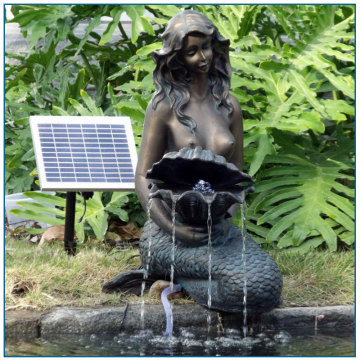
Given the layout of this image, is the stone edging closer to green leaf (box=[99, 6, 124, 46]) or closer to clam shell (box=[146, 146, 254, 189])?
clam shell (box=[146, 146, 254, 189])

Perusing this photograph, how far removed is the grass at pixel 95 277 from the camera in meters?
5.89

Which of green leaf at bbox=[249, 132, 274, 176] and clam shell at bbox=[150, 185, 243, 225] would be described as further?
green leaf at bbox=[249, 132, 274, 176]

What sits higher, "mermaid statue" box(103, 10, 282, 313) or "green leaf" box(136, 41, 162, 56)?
"green leaf" box(136, 41, 162, 56)

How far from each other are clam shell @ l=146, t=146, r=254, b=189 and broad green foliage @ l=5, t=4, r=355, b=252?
5.53ft

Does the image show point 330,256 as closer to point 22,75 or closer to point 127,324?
point 127,324

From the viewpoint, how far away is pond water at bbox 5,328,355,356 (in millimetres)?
5203

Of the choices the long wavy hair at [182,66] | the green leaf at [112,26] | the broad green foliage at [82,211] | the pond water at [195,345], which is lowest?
the pond water at [195,345]

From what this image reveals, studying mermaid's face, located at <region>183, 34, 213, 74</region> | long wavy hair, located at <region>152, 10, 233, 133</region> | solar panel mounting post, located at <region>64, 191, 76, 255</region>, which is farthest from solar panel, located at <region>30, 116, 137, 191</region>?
mermaid's face, located at <region>183, 34, 213, 74</region>

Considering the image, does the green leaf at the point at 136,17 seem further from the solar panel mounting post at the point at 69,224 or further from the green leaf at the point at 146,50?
the solar panel mounting post at the point at 69,224

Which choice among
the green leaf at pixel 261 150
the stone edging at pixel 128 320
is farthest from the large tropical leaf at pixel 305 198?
the stone edging at pixel 128 320

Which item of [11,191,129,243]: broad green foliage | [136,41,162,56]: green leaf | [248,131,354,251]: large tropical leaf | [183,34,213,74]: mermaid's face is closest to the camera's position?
[183,34,213,74]: mermaid's face

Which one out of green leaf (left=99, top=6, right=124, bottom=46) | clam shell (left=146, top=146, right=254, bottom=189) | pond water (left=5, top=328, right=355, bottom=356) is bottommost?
pond water (left=5, top=328, right=355, bottom=356)

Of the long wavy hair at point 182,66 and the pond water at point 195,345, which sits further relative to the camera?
the long wavy hair at point 182,66

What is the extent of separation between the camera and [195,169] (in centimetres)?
552
